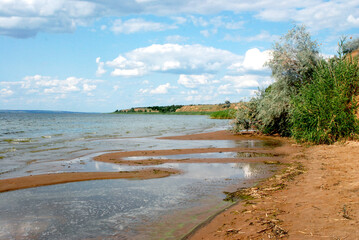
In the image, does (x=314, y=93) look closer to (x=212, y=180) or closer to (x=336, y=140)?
(x=336, y=140)

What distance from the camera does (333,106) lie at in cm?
1470

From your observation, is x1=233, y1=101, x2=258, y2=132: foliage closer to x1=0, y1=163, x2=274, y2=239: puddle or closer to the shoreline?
the shoreline

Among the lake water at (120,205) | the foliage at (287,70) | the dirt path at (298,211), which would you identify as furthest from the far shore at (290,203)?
the foliage at (287,70)

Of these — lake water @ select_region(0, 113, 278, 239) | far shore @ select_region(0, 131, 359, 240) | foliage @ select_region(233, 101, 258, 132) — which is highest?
foliage @ select_region(233, 101, 258, 132)

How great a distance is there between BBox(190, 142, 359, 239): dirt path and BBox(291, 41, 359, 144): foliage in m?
6.61

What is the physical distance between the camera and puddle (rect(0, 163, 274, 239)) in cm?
552

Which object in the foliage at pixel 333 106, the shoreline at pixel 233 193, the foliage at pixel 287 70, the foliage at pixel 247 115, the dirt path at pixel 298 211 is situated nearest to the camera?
the dirt path at pixel 298 211

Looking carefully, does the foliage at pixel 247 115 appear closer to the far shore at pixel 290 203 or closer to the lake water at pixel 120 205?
the lake water at pixel 120 205

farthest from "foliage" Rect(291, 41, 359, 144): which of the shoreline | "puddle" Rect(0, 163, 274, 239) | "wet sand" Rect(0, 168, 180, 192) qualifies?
"wet sand" Rect(0, 168, 180, 192)

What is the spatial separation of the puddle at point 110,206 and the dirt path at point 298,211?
2.34 ft

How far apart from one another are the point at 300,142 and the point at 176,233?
1402 cm

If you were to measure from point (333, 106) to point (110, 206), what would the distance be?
12217 mm

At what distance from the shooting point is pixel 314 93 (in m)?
16.1

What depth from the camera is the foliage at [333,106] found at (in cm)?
1462
